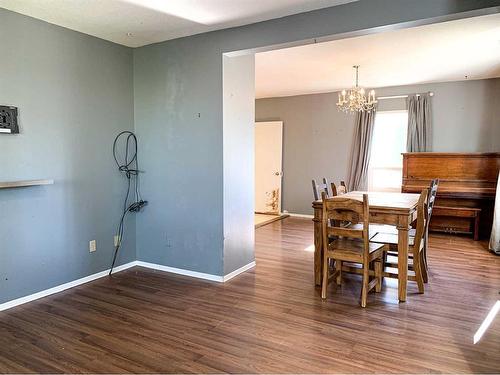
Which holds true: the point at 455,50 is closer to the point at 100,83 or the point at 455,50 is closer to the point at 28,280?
the point at 100,83

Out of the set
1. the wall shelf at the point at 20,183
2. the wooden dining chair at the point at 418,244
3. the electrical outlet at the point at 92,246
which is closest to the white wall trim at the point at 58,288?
the electrical outlet at the point at 92,246

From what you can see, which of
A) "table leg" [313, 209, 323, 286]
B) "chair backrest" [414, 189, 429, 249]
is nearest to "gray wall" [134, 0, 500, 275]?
"table leg" [313, 209, 323, 286]

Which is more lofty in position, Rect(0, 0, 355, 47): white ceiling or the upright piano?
Rect(0, 0, 355, 47): white ceiling

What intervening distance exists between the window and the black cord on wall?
4.34 meters

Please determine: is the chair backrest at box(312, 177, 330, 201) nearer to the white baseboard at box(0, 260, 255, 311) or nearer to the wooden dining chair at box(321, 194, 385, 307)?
the wooden dining chair at box(321, 194, 385, 307)

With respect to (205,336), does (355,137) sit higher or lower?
higher

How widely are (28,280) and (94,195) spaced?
959 mm

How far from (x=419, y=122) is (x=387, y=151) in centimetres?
77

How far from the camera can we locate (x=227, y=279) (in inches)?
147

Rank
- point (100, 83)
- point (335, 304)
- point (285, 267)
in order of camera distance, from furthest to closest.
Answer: point (285, 267) → point (100, 83) → point (335, 304)

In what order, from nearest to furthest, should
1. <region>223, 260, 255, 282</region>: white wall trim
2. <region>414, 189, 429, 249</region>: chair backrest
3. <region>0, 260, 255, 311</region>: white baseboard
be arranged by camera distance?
<region>0, 260, 255, 311</region>: white baseboard
<region>414, 189, 429, 249</region>: chair backrest
<region>223, 260, 255, 282</region>: white wall trim

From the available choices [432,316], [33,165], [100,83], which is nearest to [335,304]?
Result: [432,316]

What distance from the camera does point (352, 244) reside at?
3.30 meters

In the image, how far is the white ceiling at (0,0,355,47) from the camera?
2.83 metres
